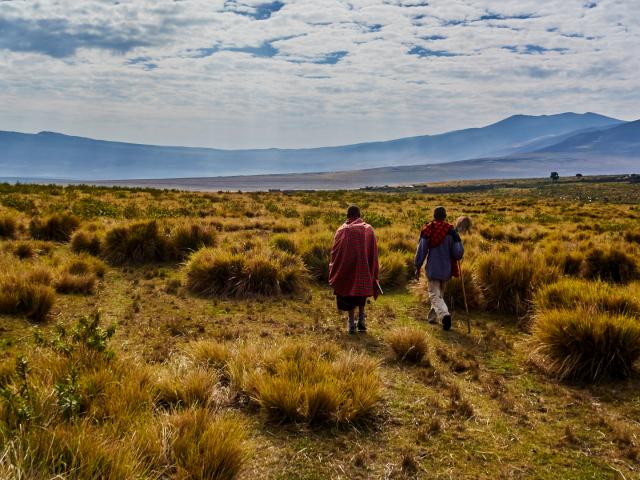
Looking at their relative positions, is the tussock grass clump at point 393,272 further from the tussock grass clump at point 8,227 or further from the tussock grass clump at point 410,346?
the tussock grass clump at point 8,227

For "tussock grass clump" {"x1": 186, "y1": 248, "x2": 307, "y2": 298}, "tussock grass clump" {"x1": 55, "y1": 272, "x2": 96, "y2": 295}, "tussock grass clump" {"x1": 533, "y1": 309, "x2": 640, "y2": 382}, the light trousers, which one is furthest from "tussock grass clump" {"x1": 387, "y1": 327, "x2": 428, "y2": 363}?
"tussock grass clump" {"x1": 55, "y1": 272, "x2": 96, "y2": 295}

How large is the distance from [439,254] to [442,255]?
0.06 meters

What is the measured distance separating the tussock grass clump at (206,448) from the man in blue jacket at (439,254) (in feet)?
19.4

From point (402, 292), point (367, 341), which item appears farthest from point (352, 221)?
point (402, 292)

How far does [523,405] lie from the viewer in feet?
19.4

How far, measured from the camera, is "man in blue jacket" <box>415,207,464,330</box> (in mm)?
9266

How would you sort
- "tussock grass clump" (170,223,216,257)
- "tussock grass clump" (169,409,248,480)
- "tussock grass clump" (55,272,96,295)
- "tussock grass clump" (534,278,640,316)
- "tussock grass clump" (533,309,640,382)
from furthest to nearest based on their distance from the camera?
"tussock grass clump" (170,223,216,257)
"tussock grass clump" (55,272,96,295)
"tussock grass clump" (534,278,640,316)
"tussock grass clump" (533,309,640,382)
"tussock grass clump" (169,409,248,480)

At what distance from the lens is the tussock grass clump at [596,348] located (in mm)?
6594

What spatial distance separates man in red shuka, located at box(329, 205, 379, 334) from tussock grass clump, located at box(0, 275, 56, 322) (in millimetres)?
5122

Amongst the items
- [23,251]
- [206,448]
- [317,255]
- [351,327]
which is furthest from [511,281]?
[23,251]

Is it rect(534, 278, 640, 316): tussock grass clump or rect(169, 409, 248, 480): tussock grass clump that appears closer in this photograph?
rect(169, 409, 248, 480): tussock grass clump

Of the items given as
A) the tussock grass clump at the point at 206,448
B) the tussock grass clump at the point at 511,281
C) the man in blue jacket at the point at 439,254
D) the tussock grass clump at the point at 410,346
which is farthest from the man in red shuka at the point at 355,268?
the tussock grass clump at the point at 206,448

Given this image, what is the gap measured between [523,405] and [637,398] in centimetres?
150

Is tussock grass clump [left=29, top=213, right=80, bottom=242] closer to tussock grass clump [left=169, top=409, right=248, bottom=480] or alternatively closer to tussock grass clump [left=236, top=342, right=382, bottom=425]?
tussock grass clump [left=236, top=342, right=382, bottom=425]
